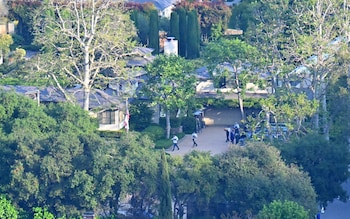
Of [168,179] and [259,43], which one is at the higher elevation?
[259,43]

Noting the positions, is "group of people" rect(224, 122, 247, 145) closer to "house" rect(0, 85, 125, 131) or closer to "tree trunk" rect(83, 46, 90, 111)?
"house" rect(0, 85, 125, 131)

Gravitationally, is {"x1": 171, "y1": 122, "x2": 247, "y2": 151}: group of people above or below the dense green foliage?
below

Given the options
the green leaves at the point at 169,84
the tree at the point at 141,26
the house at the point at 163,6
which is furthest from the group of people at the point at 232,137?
the house at the point at 163,6

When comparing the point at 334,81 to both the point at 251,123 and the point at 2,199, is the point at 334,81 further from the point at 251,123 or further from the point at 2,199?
the point at 2,199

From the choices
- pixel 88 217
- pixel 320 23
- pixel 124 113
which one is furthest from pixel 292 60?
pixel 88 217

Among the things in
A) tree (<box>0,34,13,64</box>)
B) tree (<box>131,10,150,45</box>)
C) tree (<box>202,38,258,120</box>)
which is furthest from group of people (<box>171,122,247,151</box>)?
tree (<box>131,10,150,45</box>)

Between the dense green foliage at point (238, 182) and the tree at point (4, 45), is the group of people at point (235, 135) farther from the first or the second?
the tree at point (4, 45)

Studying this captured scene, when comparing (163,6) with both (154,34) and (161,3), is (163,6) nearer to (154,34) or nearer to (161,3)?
(161,3)
